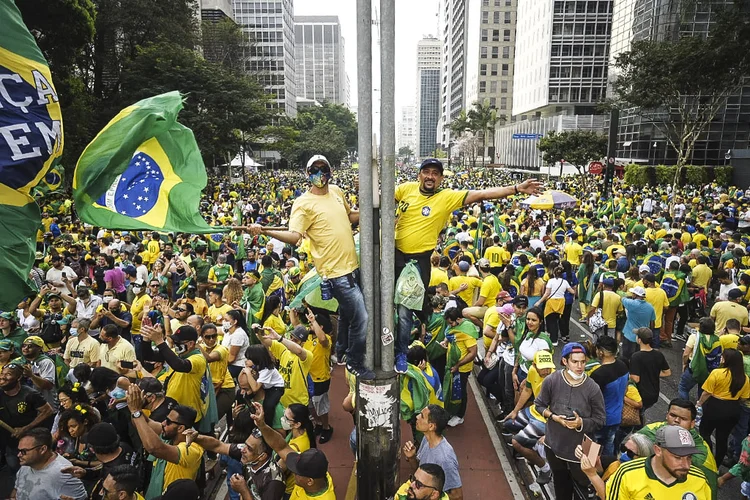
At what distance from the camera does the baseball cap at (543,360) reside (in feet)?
17.2

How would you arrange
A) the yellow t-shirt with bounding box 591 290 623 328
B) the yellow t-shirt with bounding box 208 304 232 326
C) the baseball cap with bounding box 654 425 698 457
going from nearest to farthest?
the baseball cap with bounding box 654 425 698 457 → the yellow t-shirt with bounding box 208 304 232 326 → the yellow t-shirt with bounding box 591 290 623 328

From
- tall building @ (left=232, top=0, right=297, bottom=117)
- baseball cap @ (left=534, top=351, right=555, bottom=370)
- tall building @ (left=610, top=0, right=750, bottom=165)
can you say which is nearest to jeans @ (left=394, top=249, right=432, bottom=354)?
baseball cap @ (left=534, top=351, right=555, bottom=370)

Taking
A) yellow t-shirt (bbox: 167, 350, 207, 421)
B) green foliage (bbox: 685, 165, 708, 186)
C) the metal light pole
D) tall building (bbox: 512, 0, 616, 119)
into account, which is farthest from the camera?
tall building (bbox: 512, 0, 616, 119)

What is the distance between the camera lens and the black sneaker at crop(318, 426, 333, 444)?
6.32 metres

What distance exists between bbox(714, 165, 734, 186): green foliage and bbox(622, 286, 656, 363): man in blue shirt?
3282 cm

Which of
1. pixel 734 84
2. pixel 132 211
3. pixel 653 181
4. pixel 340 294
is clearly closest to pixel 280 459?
pixel 340 294

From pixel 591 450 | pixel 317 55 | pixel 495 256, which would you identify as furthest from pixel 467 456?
pixel 317 55

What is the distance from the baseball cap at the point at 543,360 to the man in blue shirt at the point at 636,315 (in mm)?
2626

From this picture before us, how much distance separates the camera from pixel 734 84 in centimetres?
2119

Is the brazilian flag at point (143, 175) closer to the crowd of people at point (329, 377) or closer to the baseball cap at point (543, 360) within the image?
the crowd of people at point (329, 377)

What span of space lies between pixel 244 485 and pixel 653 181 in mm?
38683

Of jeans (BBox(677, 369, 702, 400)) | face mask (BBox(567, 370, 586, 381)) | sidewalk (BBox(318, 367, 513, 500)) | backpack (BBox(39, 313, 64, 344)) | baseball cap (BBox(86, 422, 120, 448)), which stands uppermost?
face mask (BBox(567, 370, 586, 381))

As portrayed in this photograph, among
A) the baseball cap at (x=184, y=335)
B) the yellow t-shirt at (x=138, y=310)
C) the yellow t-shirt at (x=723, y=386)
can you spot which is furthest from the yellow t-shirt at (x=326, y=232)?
the yellow t-shirt at (x=138, y=310)

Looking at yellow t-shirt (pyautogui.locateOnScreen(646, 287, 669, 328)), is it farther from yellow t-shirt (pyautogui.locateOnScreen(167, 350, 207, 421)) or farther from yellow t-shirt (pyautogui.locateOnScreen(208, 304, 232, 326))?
yellow t-shirt (pyautogui.locateOnScreen(167, 350, 207, 421))
